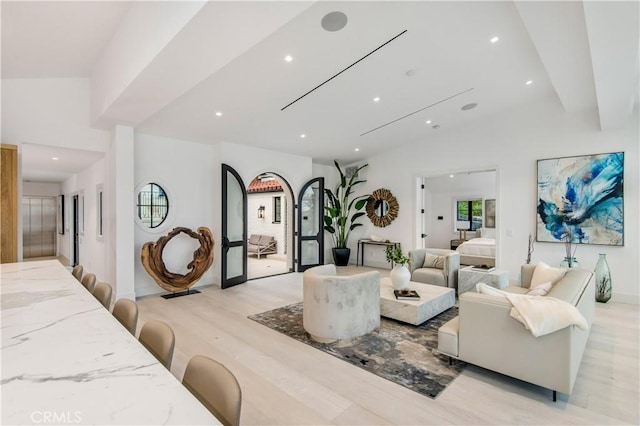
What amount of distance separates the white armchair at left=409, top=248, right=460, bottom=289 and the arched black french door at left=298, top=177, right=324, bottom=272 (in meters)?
2.74

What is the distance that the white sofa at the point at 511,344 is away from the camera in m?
2.21

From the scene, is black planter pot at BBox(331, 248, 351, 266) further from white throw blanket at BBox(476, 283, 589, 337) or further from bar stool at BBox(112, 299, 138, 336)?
bar stool at BBox(112, 299, 138, 336)

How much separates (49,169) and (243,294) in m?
5.74

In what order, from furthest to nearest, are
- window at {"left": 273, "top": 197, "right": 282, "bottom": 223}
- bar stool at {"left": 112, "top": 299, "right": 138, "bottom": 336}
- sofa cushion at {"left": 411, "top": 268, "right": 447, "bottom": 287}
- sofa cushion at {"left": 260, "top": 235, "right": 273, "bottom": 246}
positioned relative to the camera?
1. window at {"left": 273, "top": 197, "right": 282, "bottom": 223}
2. sofa cushion at {"left": 260, "top": 235, "right": 273, "bottom": 246}
3. sofa cushion at {"left": 411, "top": 268, "right": 447, "bottom": 287}
4. bar stool at {"left": 112, "top": 299, "right": 138, "bottom": 336}

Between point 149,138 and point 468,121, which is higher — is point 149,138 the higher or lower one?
the lower one

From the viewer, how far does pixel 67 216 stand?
8773 mm

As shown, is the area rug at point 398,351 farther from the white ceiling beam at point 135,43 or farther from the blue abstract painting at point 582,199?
the white ceiling beam at point 135,43

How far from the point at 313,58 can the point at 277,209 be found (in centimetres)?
703

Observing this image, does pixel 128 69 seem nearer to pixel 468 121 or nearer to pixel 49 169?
pixel 49 169

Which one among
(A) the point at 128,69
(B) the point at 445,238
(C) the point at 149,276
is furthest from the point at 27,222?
(B) the point at 445,238

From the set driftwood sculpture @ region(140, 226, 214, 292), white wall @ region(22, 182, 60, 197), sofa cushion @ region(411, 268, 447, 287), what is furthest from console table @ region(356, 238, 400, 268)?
white wall @ region(22, 182, 60, 197)

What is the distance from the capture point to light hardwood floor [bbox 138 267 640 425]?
215 centimetres

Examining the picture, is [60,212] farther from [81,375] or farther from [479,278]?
[479,278]

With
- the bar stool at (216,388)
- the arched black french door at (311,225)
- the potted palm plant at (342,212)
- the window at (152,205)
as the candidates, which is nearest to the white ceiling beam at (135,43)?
the window at (152,205)
